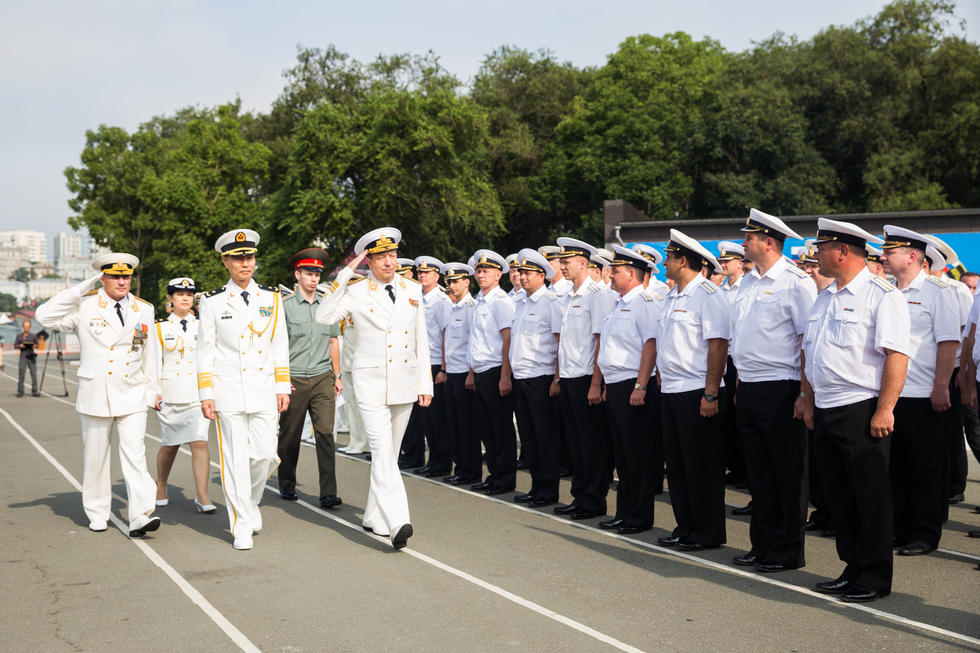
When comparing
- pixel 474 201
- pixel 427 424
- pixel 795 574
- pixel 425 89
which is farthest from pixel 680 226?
pixel 425 89

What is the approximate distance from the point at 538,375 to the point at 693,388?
240 cm

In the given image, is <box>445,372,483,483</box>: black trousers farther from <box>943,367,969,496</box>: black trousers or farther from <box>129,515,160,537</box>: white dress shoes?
<box>943,367,969,496</box>: black trousers

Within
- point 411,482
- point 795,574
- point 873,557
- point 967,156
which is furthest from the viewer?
point 967,156

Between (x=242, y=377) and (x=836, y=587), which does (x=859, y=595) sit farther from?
(x=242, y=377)

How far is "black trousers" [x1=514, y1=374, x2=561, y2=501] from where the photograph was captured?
930 centimetres

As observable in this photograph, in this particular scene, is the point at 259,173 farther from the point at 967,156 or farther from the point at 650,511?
the point at 650,511

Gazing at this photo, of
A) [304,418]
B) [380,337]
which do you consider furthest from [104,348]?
[380,337]

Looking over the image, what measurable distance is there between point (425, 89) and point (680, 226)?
31.2 metres

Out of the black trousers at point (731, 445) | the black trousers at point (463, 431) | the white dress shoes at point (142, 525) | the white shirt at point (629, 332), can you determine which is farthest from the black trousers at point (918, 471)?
the white dress shoes at point (142, 525)

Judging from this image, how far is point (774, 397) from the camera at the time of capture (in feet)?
22.2

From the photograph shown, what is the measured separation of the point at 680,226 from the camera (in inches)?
739

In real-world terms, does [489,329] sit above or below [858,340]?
below

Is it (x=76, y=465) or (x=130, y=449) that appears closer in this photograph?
(x=130, y=449)

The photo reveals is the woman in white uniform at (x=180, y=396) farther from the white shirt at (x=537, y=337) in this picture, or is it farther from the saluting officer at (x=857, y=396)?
the saluting officer at (x=857, y=396)
